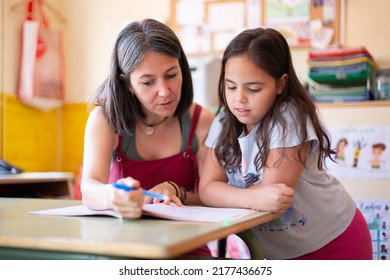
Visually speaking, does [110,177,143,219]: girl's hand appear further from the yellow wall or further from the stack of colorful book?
the yellow wall

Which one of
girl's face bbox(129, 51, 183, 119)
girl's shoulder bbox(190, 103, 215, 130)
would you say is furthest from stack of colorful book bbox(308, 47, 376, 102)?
girl's face bbox(129, 51, 183, 119)

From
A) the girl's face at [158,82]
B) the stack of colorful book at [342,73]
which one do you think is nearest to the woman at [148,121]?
the girl's face at [158,82]

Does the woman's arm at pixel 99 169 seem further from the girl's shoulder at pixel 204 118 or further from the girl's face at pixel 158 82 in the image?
the girl's shoulder at pixel 204 118

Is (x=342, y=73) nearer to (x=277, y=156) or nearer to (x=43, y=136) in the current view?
(x=277, y=156)

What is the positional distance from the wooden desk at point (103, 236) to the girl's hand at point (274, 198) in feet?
0.29

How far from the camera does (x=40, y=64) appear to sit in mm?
3270

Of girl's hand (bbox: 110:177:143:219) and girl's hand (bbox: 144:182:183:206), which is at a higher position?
girl's hand (bbox: 110:177:143:219)

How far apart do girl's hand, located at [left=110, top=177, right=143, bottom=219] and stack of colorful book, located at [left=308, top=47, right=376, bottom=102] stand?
181cm

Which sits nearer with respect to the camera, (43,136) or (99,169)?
(99,169)

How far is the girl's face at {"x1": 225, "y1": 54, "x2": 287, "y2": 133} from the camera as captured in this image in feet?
3.82

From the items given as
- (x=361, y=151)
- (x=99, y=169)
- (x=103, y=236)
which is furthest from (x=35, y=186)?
(x=103, y=236)

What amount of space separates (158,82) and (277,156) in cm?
37

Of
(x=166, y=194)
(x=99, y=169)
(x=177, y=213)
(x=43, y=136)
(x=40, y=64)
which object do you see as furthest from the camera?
(x=43, y=136)

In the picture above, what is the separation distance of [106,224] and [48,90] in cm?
269
